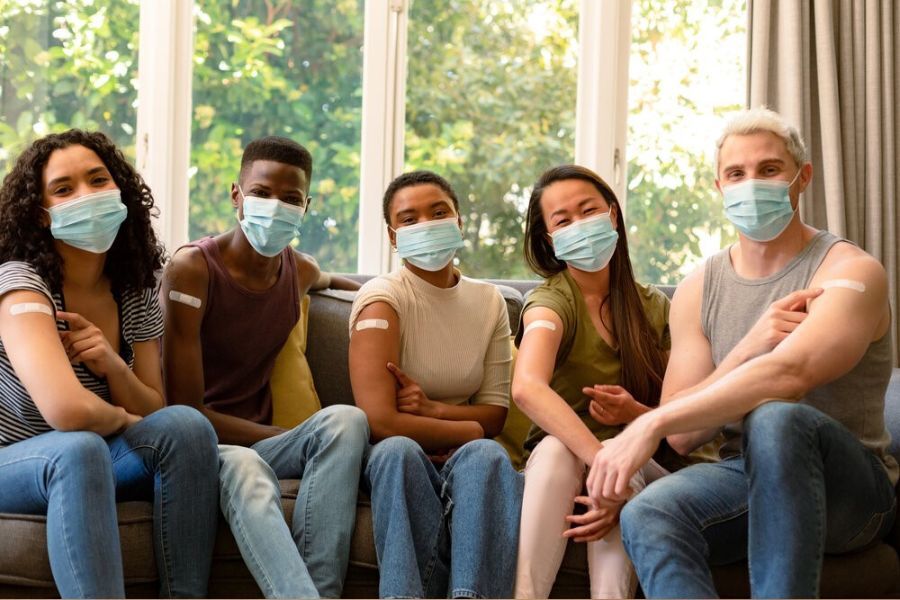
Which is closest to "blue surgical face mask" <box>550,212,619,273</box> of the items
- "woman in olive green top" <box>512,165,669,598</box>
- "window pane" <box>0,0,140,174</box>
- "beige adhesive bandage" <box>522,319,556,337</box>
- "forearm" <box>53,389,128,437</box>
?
"woman in olive green top" <box>512,165,669,598</box>

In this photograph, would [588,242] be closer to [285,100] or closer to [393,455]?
[393,455]

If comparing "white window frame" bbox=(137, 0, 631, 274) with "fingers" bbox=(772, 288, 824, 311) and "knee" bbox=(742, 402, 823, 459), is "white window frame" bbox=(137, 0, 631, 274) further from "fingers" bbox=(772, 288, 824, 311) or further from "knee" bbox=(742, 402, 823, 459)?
"knee" bbox=(742, 402, 823, 459)

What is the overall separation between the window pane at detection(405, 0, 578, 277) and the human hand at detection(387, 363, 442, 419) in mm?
1378

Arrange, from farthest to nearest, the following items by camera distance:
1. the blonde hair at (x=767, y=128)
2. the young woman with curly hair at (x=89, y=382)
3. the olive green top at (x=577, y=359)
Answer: the olive green top at (x=577, y=359)
the blonde hair at (x=767, y=128)
the young woman with curly hair at (x=89, y=382)

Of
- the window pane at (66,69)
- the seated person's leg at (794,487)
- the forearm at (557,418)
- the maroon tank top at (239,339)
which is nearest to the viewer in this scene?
the seated person's leg at (794,487)

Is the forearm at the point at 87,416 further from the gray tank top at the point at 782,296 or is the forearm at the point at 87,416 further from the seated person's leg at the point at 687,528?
the gray tank top at the point at 782,296

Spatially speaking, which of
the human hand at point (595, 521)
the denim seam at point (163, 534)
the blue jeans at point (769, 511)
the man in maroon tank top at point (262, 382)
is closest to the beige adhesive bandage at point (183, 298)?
the man in maroon tank top at point (262, 382)

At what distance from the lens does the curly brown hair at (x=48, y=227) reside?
6.86 feet

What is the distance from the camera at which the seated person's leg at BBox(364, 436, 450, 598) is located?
190cm

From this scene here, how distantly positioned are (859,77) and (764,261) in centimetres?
159

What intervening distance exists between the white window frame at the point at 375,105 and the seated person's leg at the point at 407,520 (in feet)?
4.90

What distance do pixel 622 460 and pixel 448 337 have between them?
0.61 m

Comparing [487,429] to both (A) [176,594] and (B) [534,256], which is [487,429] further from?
(A) [176,594]

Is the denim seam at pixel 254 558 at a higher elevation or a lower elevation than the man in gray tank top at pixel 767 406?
lower
